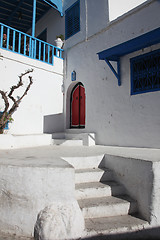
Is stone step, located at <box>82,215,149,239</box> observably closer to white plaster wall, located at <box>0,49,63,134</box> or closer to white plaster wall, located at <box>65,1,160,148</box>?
white plaster wall, located at <box>65,1,160,148</box>

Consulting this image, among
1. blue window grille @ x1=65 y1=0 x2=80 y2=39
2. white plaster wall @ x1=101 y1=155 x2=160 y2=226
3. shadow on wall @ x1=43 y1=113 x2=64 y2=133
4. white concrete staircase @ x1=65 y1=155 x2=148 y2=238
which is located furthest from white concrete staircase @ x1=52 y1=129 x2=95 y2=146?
blue window grille @ x1=65 y1=0 x2=80 y2=39

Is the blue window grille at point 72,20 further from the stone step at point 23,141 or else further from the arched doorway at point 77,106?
the stone step at point 23,141

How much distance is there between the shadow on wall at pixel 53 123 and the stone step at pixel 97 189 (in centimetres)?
503

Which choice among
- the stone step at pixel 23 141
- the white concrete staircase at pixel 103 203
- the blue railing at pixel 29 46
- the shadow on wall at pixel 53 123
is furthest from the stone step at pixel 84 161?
the blue railing at pixel 29 46

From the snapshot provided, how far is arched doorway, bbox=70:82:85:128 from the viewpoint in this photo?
26.2ft

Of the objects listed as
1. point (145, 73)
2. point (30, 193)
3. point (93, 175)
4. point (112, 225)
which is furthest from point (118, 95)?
point (30, 193)

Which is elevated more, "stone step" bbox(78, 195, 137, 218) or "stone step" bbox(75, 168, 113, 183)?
"stone step" bbox(75, 168, 113, 183)

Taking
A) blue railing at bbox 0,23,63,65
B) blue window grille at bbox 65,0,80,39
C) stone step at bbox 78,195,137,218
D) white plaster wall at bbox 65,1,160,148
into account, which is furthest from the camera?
blue window grille at bbox 65,0,80,39

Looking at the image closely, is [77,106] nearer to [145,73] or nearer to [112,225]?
[145,73]

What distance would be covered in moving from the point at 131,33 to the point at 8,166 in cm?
498

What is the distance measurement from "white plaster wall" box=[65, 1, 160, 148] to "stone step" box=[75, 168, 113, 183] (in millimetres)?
2080

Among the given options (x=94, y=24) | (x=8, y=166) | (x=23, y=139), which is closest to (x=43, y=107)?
(x=23, y=139)

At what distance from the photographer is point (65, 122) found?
27.2 ft

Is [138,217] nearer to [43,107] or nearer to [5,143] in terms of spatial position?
[5,143]
